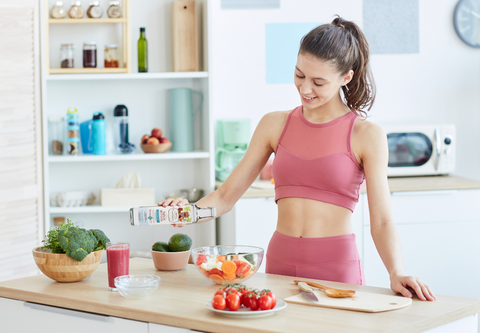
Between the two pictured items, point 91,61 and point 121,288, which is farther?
point 91,61

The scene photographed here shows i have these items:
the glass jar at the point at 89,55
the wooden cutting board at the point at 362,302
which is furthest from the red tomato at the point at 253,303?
the glass jar at the point at 89,55

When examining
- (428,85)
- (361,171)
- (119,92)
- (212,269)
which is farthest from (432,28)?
(212,269)

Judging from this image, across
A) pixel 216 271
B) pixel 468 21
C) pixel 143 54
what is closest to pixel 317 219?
pixel 216 271

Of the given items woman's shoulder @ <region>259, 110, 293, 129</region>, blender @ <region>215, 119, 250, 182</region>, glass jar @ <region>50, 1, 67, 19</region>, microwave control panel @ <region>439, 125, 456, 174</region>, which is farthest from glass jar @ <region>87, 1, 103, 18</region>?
microwave control panel @ <region>439, 125, 456, 174</region>

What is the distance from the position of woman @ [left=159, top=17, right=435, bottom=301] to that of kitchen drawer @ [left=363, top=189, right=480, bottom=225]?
1.42 m

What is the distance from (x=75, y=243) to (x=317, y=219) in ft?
2.39

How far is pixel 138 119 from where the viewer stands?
3.49 m

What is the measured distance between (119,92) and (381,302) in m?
2.48

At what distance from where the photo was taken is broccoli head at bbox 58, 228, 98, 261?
5.16 feet

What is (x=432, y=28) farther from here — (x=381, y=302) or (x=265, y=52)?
(x=381, y=302)

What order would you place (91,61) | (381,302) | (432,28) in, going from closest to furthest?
(381,302) → (91,61) → (432,28)

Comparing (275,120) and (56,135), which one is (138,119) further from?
(275,120)

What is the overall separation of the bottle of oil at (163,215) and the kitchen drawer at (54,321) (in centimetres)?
26

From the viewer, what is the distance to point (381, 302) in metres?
1.36
